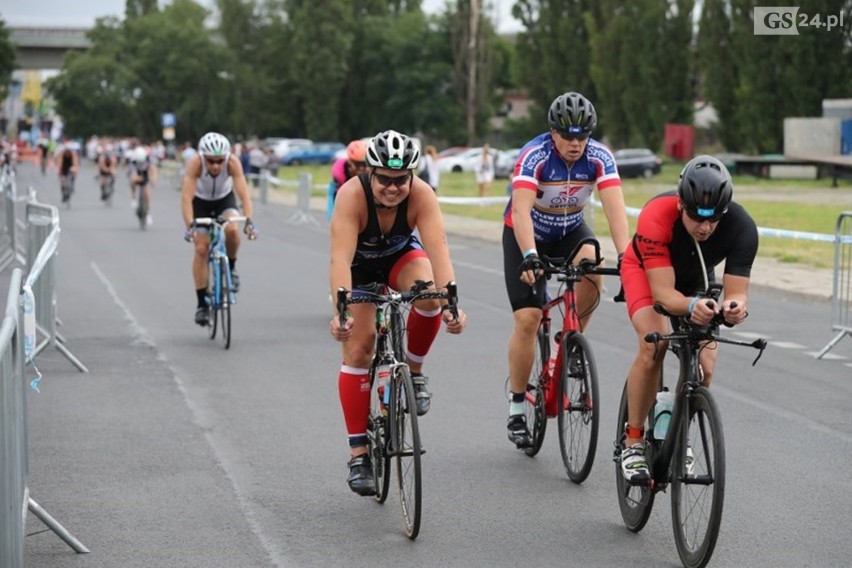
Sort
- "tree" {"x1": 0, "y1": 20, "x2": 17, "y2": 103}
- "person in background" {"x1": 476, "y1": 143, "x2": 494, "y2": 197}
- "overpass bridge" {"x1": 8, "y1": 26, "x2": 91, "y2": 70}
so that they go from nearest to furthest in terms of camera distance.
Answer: "person in background" {"x1": 476, "y1": 143, "x2": 494, "y2": 197}, "tree" {"x1": 0, "y1": 20, "x2": 17, "y2": 103}, "overpass bridge" {"x1": 8, "y1": 26, "x2": 91, "y2": 70}

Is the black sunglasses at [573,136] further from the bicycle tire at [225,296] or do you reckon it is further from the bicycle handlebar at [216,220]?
the bicycle handlebar at [216,220]

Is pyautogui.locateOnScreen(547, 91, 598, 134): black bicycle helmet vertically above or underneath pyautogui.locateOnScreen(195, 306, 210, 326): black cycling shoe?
above

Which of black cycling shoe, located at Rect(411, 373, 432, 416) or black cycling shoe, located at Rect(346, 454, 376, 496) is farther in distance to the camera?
black cycling shoe, located at Rect(346, 454, 376, 496)

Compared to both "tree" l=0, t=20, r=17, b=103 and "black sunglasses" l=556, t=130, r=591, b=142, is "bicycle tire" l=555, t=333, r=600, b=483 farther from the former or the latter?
"tree" l=0, t=20, r=17, b=103

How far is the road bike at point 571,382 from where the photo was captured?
795 centimetres

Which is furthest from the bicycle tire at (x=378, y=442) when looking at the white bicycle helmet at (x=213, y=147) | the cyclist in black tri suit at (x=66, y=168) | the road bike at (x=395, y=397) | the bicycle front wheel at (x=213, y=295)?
the cyclist in black tri suit at (x=66, y=168)

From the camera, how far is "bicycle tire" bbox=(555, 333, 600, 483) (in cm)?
790

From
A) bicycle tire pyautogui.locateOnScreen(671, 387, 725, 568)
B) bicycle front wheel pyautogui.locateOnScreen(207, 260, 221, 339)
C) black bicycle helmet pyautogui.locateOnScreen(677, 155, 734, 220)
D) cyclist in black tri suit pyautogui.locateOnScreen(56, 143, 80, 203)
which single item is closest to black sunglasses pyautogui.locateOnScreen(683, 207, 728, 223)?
black bicycle helmet pyautogui.locateOnScreen(677, 155, 734, 220)

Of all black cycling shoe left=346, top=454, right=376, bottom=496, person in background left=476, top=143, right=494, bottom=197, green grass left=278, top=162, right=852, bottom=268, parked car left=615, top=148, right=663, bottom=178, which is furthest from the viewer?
parked car left=615, top=148, right=663, bottom=178

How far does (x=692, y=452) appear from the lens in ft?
21.0

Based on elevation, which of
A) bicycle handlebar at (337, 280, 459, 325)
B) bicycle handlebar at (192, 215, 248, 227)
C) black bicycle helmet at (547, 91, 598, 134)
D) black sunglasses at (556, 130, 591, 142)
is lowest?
bicycle handlebar at (192, 215, 248, 227)

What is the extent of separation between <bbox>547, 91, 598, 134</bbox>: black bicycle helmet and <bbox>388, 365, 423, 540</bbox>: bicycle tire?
1.86 m

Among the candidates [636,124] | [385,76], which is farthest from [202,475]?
[385,76]

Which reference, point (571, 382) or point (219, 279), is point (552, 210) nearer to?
point (571, 382)
